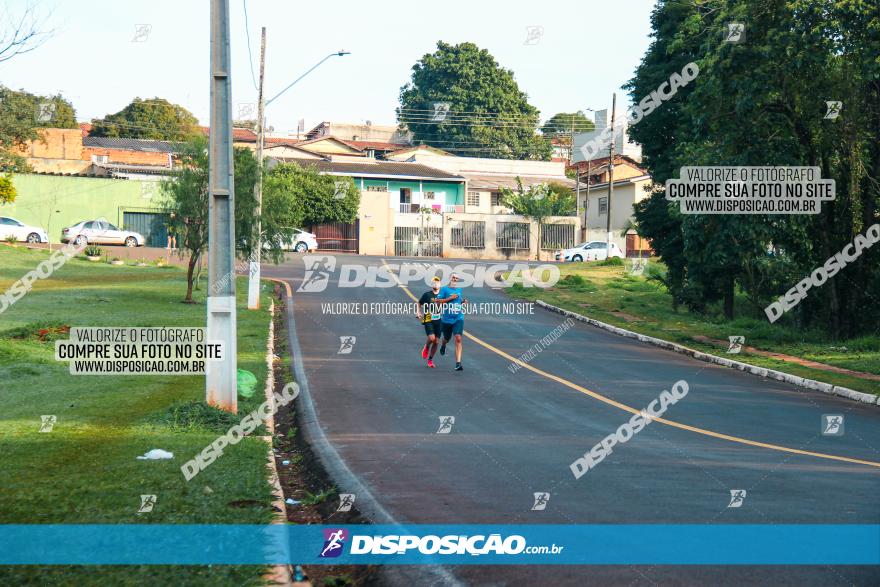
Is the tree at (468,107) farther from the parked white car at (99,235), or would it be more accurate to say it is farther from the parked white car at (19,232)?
the parked white car at (19,232)

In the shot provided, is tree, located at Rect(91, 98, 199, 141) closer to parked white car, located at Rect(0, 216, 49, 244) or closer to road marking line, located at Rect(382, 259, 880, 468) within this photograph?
parked white car, located at Rect(0, 216, 49, 244)

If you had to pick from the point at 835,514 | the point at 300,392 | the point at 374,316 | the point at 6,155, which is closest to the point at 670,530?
the point at 835,514

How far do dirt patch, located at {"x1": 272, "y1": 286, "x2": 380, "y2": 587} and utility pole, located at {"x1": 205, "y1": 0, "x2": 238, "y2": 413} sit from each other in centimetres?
113

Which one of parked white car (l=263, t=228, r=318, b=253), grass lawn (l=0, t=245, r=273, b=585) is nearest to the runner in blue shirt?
grass lawn (l=0, t=245, r=273, b=585)

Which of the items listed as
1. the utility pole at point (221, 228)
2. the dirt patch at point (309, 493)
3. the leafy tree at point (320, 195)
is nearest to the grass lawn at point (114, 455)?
the dirt patch at point (309, 493)

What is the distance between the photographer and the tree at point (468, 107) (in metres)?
96.3

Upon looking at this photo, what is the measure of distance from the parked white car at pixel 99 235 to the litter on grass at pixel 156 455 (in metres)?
42.3

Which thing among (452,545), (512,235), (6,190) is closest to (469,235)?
(512,235)

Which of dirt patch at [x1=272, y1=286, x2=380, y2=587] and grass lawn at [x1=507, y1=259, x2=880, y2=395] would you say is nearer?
dirt patch at [x1=272, y1=286, x2=380, y2=587]

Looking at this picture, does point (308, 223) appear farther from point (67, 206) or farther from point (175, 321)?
point (175, 321)

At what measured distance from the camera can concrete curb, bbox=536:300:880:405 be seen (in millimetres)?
17578

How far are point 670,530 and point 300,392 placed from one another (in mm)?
9849

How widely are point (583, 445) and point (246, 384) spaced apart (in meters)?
5.75

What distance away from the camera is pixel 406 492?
30.1ft
